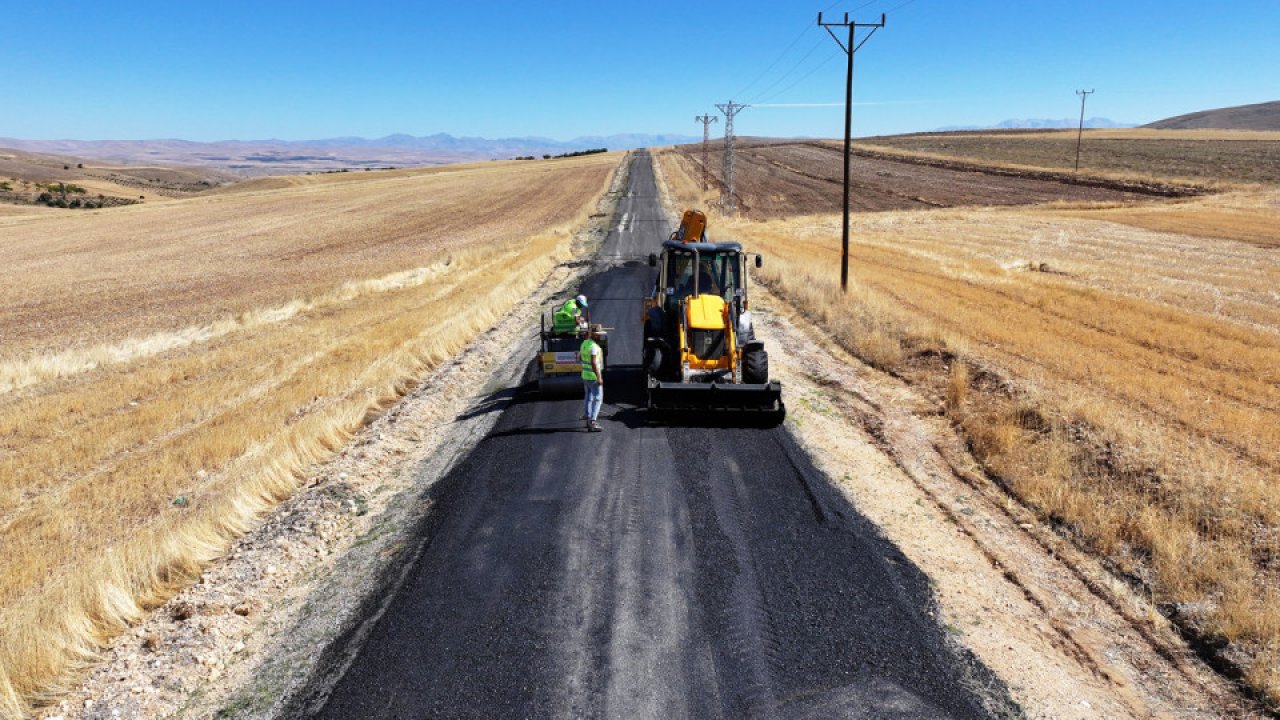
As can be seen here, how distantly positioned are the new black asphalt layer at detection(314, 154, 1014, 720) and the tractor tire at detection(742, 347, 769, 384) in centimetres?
157

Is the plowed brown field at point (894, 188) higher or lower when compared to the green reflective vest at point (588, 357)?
higher

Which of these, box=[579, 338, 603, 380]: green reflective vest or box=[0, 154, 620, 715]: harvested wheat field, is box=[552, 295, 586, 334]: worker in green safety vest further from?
box=[0, 154, 620, 715]: harvested wheat field

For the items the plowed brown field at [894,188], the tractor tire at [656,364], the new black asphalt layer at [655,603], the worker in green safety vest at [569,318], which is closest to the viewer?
the new black asphalt layer at [655,603]

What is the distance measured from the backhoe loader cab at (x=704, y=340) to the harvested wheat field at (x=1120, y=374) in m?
3.92

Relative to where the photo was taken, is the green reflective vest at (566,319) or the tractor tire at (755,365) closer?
the tractor tire at (755,365)

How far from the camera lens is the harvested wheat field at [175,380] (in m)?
8.29

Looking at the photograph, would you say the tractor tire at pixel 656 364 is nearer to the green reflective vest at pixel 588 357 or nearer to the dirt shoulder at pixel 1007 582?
the green reflective vest at pixel 588 357

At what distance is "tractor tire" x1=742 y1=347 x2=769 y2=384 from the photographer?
1282 centimetres

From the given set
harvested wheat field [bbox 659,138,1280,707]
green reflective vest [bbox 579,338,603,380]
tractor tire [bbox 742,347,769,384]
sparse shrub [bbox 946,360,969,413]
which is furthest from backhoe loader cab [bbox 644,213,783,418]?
harvested wheat field [bbox 659,138,1280,707]

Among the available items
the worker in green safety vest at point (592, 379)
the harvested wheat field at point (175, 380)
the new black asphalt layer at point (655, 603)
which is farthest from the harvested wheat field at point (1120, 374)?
the harvested wheat field at point (175, 380)

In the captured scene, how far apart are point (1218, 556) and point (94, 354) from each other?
25.3 metres

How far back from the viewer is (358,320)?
24344 mm

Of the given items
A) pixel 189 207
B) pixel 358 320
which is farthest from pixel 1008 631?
pixel 189 207

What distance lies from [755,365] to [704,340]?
1041 millimetres
